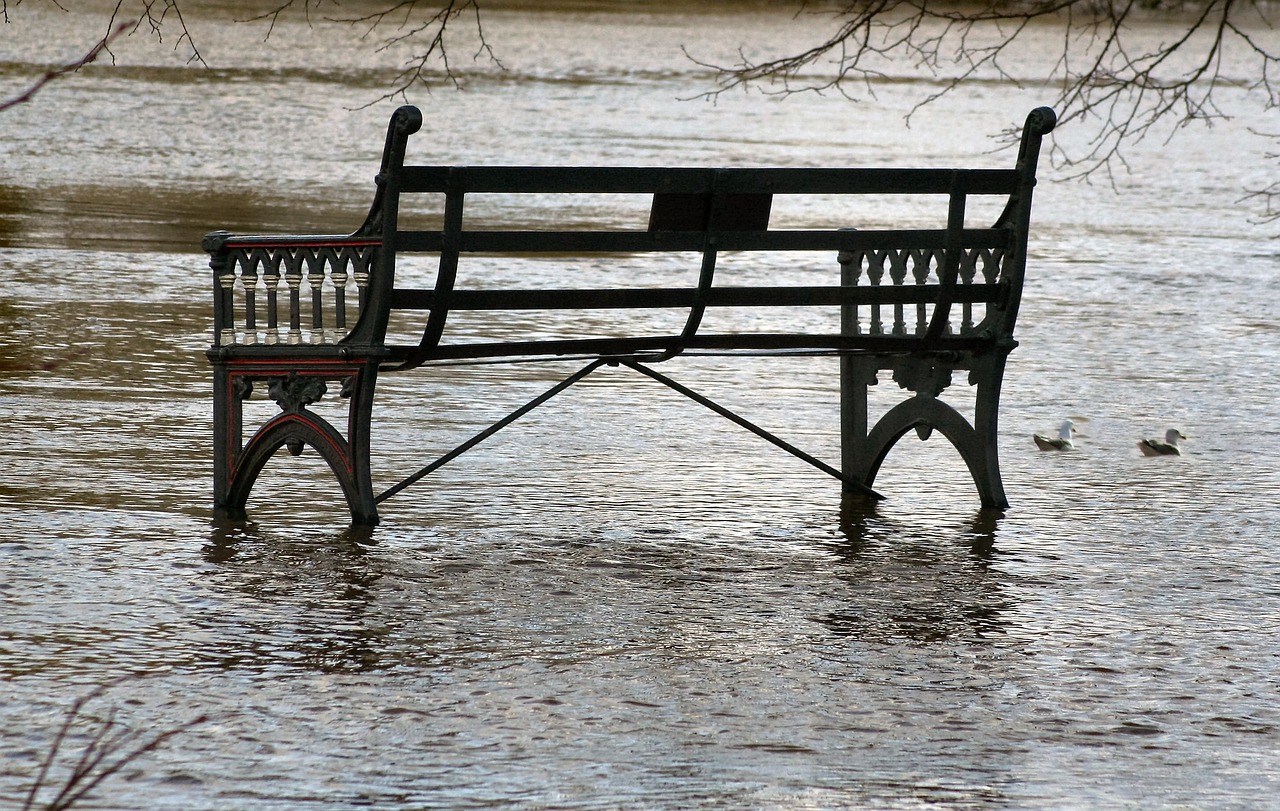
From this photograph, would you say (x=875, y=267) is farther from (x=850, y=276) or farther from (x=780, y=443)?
(x=780, y=443)

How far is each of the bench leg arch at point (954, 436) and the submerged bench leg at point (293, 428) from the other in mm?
1743

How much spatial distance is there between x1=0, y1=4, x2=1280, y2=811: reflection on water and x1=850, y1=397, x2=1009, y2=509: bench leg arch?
143 millimetres

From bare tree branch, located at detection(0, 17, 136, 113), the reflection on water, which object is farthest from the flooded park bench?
bare tree branch, located at detection(0, 17, 136, 113)

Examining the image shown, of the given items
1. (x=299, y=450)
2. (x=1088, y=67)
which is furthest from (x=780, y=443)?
(x=1088, y=67)

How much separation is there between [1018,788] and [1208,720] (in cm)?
72

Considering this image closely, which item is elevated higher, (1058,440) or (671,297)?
(671,297)

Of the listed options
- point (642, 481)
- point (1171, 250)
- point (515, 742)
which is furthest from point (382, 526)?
point (1171, 250)

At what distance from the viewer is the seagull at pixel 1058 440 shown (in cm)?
799

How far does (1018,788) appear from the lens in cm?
419

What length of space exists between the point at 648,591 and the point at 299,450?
1.27 metres

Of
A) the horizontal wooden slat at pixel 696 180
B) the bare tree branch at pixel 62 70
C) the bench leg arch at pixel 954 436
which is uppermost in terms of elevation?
the bare tree branch at pixel 62 70

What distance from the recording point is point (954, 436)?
22.7ft

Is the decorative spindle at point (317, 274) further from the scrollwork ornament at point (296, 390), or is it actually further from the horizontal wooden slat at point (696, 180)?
the horizontal wooden slat at point (696, 180)

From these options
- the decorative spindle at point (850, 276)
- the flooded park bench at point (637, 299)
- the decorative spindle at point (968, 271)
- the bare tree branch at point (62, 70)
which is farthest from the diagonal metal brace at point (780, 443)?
the bare tree branch at point (62, 70)
